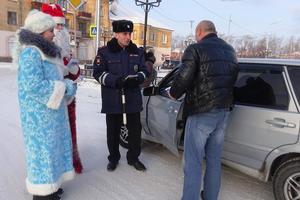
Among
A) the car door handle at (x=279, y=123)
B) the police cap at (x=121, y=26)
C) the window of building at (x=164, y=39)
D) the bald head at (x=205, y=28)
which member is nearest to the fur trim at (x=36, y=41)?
the police cap at (x=121, y=26)

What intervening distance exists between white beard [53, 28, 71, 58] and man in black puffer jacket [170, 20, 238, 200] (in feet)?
4.46

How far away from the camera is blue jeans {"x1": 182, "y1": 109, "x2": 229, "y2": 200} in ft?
10.2

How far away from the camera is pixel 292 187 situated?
3289 millimetres

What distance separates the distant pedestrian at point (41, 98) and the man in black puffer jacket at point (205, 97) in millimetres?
1122

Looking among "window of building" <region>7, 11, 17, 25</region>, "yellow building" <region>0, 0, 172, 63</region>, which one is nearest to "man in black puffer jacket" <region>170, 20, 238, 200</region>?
"yellow building" <region>0, 0, 172, 63</region>

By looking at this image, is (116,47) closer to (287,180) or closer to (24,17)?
(287,180)

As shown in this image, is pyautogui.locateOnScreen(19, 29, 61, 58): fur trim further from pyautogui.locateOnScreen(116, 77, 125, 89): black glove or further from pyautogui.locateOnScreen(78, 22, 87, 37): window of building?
pyautogui.locateOnScreen(78, 22, 87, 37): window of building

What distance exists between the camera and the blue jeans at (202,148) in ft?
10.2

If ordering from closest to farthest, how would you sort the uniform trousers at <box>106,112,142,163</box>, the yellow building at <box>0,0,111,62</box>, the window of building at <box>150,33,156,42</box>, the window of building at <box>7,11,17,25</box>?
1. the uniform trousers at <box>106,112,142,163</box>
2. the yellow building at <box>0,0,111,62</box>
3. the window of building at <box>7,11,17,25</box>
4. the window of building at <box>150,33,156,42</box>

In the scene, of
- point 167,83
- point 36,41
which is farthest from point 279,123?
point 36,41

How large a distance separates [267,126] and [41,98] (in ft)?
7.36

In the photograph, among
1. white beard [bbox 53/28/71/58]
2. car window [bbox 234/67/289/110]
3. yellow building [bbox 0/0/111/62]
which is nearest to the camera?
car window [bbox 234/67/289/110]

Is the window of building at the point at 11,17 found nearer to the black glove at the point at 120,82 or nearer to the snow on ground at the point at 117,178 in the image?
the snow on ground at the point at 117,178

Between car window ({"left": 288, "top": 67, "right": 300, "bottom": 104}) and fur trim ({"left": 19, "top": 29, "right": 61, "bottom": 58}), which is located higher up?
fur trim ({"left": 19, "top": 29, "right": 61, "bottom": 58})
